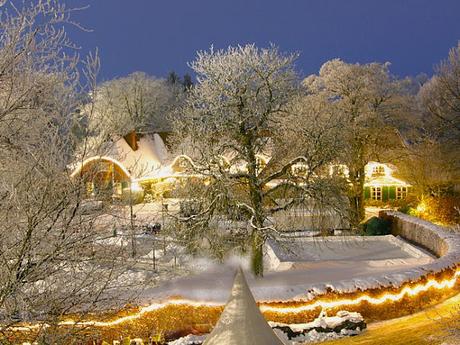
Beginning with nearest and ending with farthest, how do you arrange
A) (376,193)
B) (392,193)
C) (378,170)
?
1. (378,170)
2. (392,193)
3. (376,193)

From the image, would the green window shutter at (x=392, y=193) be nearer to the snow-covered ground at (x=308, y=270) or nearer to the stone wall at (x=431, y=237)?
the stone wall at (x=431, y=237)

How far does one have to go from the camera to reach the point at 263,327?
19.0 feet

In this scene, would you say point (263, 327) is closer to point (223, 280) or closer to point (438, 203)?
point (223, 280)

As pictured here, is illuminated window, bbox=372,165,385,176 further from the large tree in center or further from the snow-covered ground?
the large tree in center

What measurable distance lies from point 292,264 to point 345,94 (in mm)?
13290

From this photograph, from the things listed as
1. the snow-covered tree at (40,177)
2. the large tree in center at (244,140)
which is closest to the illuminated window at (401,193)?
the large tree in center at (244,140)

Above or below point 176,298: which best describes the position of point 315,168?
above

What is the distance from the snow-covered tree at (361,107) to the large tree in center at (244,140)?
9.50m

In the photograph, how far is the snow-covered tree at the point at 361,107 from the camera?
30.2 m

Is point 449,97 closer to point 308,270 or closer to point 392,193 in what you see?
point 392,193

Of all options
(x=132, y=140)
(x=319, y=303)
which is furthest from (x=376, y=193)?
(x=319, y=303)

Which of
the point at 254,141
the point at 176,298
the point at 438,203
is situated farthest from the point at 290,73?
the point at 438,203

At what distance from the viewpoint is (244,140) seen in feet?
66.1

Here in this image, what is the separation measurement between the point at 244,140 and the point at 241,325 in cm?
1461
